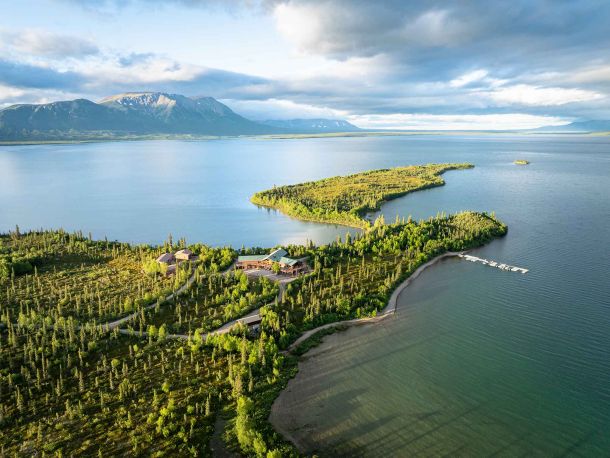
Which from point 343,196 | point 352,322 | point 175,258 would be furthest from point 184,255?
point 343,196

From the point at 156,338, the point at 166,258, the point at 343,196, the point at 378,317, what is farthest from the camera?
the point at 343,196

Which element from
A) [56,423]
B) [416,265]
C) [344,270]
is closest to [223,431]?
[56,423]

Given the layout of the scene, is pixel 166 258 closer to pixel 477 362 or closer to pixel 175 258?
pixel 175 258

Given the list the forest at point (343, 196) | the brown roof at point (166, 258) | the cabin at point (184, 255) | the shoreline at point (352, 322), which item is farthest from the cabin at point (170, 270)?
the forest at point (343, 196)

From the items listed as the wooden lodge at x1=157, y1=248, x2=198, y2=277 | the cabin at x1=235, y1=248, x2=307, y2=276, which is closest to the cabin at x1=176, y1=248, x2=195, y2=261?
the wooden lodge at x1=157, y1=248, x2=198, y2=277

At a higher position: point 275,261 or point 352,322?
point 275,261

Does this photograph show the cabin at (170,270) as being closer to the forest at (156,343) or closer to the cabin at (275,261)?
the forest at (156,343)

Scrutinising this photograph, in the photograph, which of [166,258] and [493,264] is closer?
[166,258]

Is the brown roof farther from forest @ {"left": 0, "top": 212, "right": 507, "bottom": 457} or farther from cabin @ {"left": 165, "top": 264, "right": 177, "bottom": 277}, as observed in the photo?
forest @ {"left": 0, "top": 212, "right": 507, "bottom": 457}
